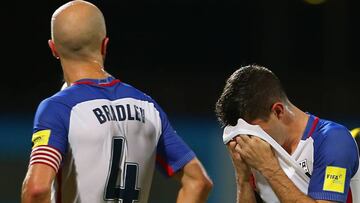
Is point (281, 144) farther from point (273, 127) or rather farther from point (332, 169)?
point (332, 169)

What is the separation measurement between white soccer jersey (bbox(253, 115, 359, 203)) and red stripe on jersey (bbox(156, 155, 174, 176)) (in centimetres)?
40

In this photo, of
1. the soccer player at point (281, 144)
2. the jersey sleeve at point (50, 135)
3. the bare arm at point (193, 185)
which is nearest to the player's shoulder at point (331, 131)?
the soccer player at point (281, 144)

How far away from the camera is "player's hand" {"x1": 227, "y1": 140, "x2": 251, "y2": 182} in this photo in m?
3.06

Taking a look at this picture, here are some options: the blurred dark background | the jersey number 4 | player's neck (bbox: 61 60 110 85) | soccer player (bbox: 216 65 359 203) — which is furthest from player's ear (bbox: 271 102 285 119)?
the blurred dark background

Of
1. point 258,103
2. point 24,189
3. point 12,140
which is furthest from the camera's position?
point 12,140

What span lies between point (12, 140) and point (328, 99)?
5.47 meters

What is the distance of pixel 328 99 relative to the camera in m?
13.5

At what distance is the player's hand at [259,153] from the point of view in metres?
2.99

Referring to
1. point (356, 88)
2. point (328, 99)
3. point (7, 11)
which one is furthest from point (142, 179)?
point (7, 11)

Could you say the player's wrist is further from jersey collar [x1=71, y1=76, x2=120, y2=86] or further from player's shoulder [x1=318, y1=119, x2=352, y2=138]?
jersey collar [x1=71, y1=76, x2=120, y2=86]

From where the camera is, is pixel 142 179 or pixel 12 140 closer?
pixel 142 179

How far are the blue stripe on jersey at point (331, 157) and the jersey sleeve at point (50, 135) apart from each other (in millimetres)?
945

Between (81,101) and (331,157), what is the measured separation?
0.93 metres

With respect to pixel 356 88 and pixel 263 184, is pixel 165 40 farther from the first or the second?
pixel 263 184
